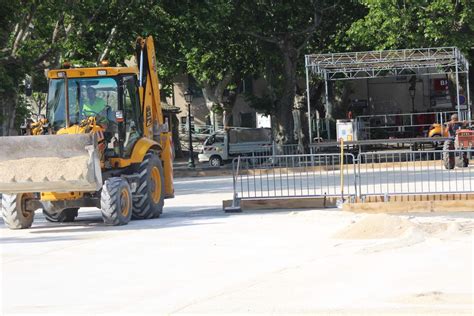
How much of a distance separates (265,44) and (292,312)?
39.5m

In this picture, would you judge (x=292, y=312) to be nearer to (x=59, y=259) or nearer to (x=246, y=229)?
(x=59, y=259)

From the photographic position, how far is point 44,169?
57.5 ft

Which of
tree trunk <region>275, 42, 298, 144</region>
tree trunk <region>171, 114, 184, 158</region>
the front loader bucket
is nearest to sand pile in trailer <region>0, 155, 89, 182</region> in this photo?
the front loader bucket

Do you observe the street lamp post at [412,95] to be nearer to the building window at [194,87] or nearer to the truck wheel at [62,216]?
the building window at [194,87]

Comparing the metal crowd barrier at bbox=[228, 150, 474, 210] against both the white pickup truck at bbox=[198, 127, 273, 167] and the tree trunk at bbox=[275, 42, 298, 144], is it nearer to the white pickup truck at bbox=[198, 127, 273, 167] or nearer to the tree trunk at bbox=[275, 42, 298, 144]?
the tree trunk at bbox=[275, 42, 298, 144]

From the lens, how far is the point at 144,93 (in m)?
20.5

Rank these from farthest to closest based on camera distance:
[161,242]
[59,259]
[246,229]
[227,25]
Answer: [227,25]
[246,229]
[161,242]
[59,259]

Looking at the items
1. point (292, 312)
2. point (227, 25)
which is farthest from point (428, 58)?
point (292, 312)

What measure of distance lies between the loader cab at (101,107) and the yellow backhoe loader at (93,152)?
2 cm

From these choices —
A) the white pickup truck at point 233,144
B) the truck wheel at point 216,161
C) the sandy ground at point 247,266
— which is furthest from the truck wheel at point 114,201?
the truck wheel at point 216,161

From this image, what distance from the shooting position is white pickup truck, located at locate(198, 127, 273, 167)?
156 feet

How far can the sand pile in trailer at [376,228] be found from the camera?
1512 cm

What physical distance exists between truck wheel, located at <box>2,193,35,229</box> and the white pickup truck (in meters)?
28.6

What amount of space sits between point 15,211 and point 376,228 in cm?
724
